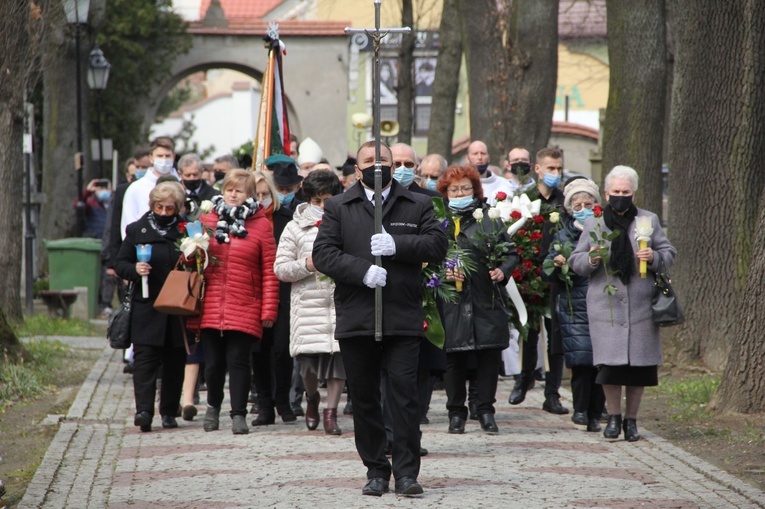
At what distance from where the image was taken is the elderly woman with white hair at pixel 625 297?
30.8ft

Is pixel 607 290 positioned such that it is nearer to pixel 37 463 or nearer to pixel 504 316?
pixel 504 316

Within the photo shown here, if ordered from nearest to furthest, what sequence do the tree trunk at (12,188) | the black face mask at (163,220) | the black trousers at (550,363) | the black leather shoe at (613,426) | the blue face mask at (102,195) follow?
1. the black leather shoe at (613,426)
2. the black face mask at (163,220)
3. the black trousers at (550,363)
4. the tree trunk at (12,188)
5. the blue face mask at (102,195)

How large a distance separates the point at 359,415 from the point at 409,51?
25.4m

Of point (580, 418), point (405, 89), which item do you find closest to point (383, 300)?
point (580, 418)

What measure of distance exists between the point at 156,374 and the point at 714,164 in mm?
5387

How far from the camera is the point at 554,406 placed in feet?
37.4

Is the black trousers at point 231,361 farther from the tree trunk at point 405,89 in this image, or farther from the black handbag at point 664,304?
the tree trunk at point 405,89

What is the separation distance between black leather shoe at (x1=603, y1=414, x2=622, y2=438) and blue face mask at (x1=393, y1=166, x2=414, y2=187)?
7.82 ft

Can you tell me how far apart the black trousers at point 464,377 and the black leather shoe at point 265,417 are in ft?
4.85

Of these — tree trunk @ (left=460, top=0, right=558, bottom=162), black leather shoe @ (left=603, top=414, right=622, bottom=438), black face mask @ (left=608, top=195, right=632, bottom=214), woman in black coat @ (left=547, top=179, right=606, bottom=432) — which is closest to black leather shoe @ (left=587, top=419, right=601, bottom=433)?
woman in black coat @ (left=547, top=179, right=606, bottom=432)

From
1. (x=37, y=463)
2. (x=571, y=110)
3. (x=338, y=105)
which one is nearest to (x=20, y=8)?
(x=37, y=463)

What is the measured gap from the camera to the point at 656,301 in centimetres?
937

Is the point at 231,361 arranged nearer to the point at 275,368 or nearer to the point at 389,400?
the point at 275,368

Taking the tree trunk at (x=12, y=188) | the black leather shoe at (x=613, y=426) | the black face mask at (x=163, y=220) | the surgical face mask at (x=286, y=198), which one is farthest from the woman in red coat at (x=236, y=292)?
the tree trunk at (x=12, y=188)
